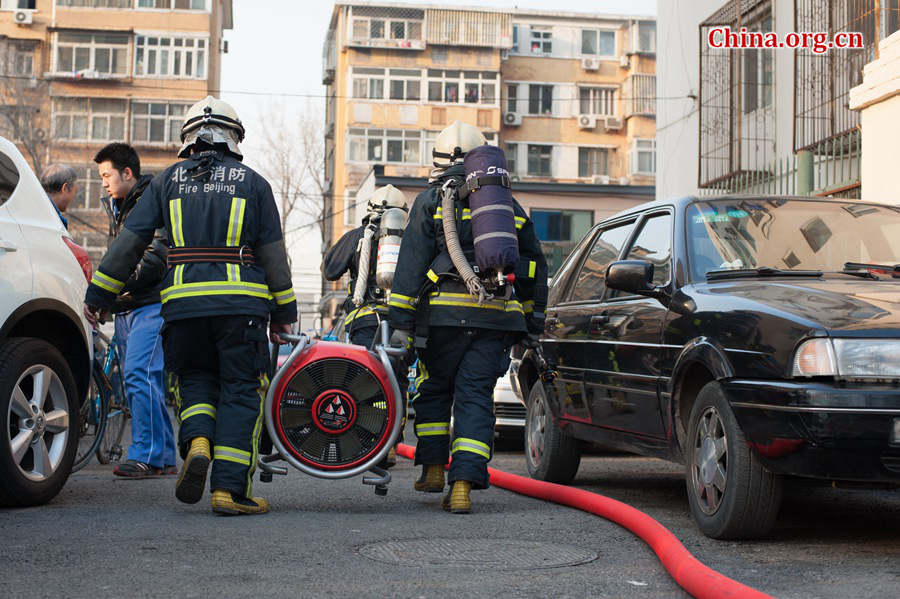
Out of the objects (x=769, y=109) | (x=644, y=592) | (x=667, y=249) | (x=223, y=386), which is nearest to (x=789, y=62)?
(x=769, y=109)

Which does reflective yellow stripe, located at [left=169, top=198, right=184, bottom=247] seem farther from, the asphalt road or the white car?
the asphalt road

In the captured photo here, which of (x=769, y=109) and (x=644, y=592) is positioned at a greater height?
(x=769, y=109)

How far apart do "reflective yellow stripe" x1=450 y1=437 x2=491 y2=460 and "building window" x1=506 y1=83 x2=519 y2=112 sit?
54.5m

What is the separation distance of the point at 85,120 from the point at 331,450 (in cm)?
5002

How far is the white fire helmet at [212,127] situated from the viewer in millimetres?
6281

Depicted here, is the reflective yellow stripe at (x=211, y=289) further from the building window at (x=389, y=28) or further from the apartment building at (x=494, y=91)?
the building window at (x=389, y=28)

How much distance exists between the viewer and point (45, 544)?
16.1 feet

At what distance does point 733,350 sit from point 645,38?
193 ft

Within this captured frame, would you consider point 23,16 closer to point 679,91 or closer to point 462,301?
point 679,91

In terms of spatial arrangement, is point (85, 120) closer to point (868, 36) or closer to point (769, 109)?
point (769, 109)

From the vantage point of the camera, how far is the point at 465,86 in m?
58.5

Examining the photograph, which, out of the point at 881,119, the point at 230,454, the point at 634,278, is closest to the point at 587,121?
the point at 881,119

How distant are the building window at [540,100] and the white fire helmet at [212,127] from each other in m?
54.9

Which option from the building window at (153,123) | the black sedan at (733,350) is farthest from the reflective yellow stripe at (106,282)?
the building window at (153,123)
